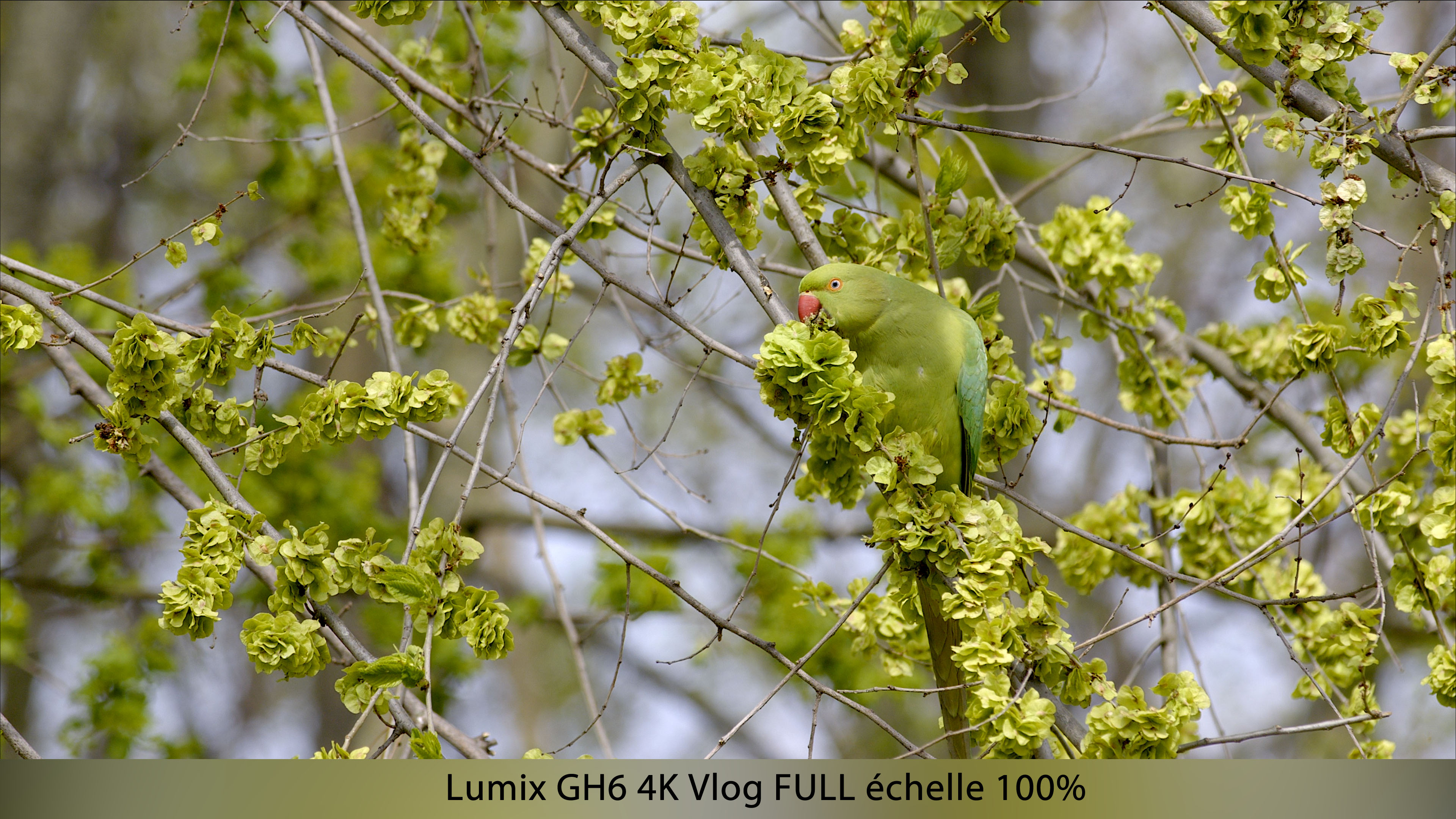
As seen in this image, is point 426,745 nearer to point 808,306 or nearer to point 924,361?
point 808,306

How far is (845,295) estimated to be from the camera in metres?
2.69

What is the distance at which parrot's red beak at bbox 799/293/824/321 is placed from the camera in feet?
8.79

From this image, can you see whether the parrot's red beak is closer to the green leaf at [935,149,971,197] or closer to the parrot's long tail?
the green leaf at [935,149,971,197]

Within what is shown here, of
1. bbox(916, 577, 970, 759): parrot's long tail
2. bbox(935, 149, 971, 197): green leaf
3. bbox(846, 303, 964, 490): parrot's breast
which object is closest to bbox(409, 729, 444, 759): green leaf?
bbox(916, 577, 970, 759): parrot's long tail

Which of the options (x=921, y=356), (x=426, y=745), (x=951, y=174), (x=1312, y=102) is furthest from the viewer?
(x=921, y=356)

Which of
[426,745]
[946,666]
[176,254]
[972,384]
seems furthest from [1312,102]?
[176,254]

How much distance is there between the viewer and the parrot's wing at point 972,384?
2.85 meters

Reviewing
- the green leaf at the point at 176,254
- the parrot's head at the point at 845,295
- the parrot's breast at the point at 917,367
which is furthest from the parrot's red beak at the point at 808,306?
the green leaf at the point at 176,254

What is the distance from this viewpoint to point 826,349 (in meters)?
2.06

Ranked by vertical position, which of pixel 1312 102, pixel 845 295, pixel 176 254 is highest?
pixel 1312 102

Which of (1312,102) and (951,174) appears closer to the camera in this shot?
(1312,102)

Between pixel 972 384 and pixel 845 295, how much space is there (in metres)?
0.46

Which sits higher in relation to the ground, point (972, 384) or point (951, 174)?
point (951, 174)

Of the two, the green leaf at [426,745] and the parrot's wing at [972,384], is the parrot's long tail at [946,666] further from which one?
the green leaf at [426,745]
